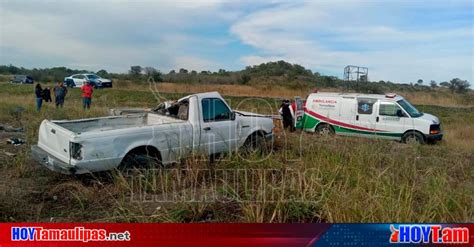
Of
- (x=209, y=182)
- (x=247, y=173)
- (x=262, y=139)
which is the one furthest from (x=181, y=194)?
(x=262, y=139)

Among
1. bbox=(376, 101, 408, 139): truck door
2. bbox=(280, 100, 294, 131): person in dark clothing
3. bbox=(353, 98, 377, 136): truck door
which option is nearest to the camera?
bbox=(376, 101, 408, 139): truck door

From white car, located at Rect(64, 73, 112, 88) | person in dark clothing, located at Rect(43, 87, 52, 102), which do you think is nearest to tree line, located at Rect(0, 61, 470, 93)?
person in dark clothing, located at Rect(43, 87, 52, 102)

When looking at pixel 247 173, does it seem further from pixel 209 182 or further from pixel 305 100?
pixel 305 100

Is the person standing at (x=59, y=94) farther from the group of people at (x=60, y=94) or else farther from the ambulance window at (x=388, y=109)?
the ambulance window at (x=388, y=109)

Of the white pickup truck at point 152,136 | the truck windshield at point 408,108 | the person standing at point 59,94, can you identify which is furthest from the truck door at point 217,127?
the person standing at point 59,94

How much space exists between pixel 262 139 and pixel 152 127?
264 cm

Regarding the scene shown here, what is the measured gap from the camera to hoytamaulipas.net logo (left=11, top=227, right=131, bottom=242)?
3.25m

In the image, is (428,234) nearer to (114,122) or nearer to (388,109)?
(114,122)

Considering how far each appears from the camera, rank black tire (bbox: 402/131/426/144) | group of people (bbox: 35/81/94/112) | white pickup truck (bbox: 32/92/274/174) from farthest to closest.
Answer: group of people (bbox: 35/81/94/112) < black tire (bbox: 402/131/426/144) < white pickup truck (bbox: 32/92/274/174)

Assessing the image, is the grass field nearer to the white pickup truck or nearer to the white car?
the white pickup truck

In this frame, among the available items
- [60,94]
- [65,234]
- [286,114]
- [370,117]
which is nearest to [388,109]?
[370,117]

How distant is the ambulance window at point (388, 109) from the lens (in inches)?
483

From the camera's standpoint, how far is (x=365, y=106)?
506 inches

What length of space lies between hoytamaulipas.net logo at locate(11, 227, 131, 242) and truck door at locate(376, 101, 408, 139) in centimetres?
1126
